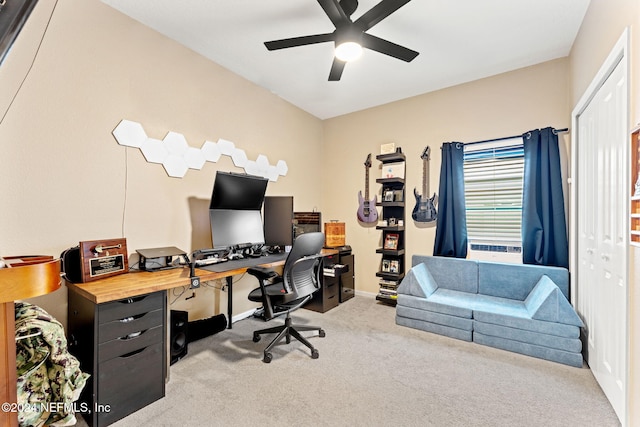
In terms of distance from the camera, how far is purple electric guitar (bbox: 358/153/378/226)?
391 cm

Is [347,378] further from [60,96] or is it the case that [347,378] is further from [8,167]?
[60,96]

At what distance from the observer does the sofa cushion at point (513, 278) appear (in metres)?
2.61

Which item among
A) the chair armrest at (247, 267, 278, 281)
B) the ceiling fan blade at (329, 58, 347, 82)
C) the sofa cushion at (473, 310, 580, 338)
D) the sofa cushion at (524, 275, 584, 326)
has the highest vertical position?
the ceiling fan blade at (329, 58, 347, 82)

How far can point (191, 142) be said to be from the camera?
8.73ft

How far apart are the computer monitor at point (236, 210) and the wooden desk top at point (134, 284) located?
54 cm

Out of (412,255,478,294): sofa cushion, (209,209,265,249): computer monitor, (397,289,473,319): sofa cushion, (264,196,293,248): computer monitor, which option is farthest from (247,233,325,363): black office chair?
(412,255,478,294): sofa cushion

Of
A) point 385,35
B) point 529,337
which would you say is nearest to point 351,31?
point 385,35

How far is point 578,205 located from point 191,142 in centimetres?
358

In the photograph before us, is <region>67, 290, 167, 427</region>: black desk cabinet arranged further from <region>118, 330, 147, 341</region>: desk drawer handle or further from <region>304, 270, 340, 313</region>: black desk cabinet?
<region>304, 270, 340, 313</region>: black desk cabinet

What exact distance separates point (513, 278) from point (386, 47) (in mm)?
2537

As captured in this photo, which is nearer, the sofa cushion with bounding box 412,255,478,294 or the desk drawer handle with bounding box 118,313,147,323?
the desk drawer handle with bounding box 118,313,147,323

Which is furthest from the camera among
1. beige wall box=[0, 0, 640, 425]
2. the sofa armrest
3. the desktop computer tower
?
the desktop computer tower

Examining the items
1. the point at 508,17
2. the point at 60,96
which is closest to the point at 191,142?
the point at 60,96

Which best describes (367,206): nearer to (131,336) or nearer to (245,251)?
(245,251)
